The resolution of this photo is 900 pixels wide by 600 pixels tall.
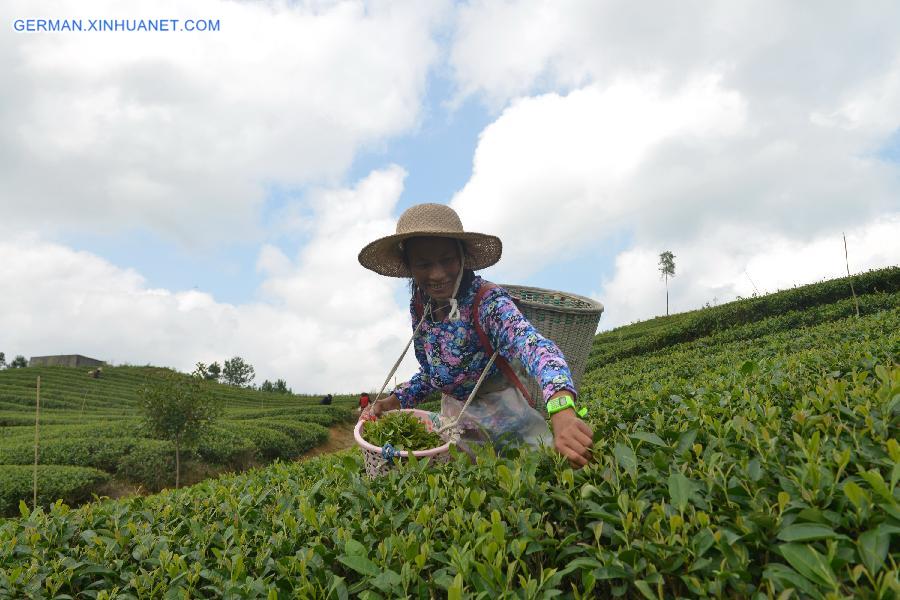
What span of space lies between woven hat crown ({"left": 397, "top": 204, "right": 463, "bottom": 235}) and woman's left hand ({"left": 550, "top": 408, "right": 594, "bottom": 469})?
1.38m

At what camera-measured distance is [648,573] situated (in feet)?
4.23

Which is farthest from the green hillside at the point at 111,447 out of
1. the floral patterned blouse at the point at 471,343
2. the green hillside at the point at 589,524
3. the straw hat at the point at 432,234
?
the floral patterned blouse at the point at 471,343

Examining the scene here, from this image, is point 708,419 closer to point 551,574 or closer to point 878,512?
point 878,512

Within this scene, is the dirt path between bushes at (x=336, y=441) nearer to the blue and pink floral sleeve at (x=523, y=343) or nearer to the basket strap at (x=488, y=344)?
the basket strap at (x=488, y=344)

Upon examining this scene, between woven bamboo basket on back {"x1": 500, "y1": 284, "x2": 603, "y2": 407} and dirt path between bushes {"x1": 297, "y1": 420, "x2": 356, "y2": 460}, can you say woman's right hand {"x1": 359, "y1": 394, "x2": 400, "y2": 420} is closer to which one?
woven bamboo basket on back {"x1": 500, "y1": 284, "x2": 603, "y2": 407}

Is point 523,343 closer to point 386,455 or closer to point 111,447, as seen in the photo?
point 386,455

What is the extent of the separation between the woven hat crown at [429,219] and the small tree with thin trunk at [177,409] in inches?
368

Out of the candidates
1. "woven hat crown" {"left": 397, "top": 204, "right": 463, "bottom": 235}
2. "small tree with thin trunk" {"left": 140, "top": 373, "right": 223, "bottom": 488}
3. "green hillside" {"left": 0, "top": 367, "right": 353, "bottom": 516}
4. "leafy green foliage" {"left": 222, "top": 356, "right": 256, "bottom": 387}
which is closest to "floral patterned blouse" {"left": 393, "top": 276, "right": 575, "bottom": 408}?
"woven hat crown" {"left": 397, "top": 204, "right": 463, "bottom": 235}

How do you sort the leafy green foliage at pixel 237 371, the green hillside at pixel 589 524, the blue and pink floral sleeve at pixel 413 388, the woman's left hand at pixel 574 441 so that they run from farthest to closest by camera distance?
the leafy green foliage at pixel 237 371 < the blue and pink floral sleeve at pixel 413 388 < the woman's left hand at pixel 574 441 < the green hillside at pixel 589 524

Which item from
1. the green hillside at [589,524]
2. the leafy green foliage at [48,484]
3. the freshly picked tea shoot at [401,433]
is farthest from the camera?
the leafy green foliage at [48,484]

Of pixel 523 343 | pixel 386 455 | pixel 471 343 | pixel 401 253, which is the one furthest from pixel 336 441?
pixel 523 343

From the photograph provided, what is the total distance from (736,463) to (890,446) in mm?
362

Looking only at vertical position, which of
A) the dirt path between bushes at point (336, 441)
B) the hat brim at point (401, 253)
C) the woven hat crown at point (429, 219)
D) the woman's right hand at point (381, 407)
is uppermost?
the woven hat crown at point (429, 219)

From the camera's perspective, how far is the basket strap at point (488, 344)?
10.0 feet
